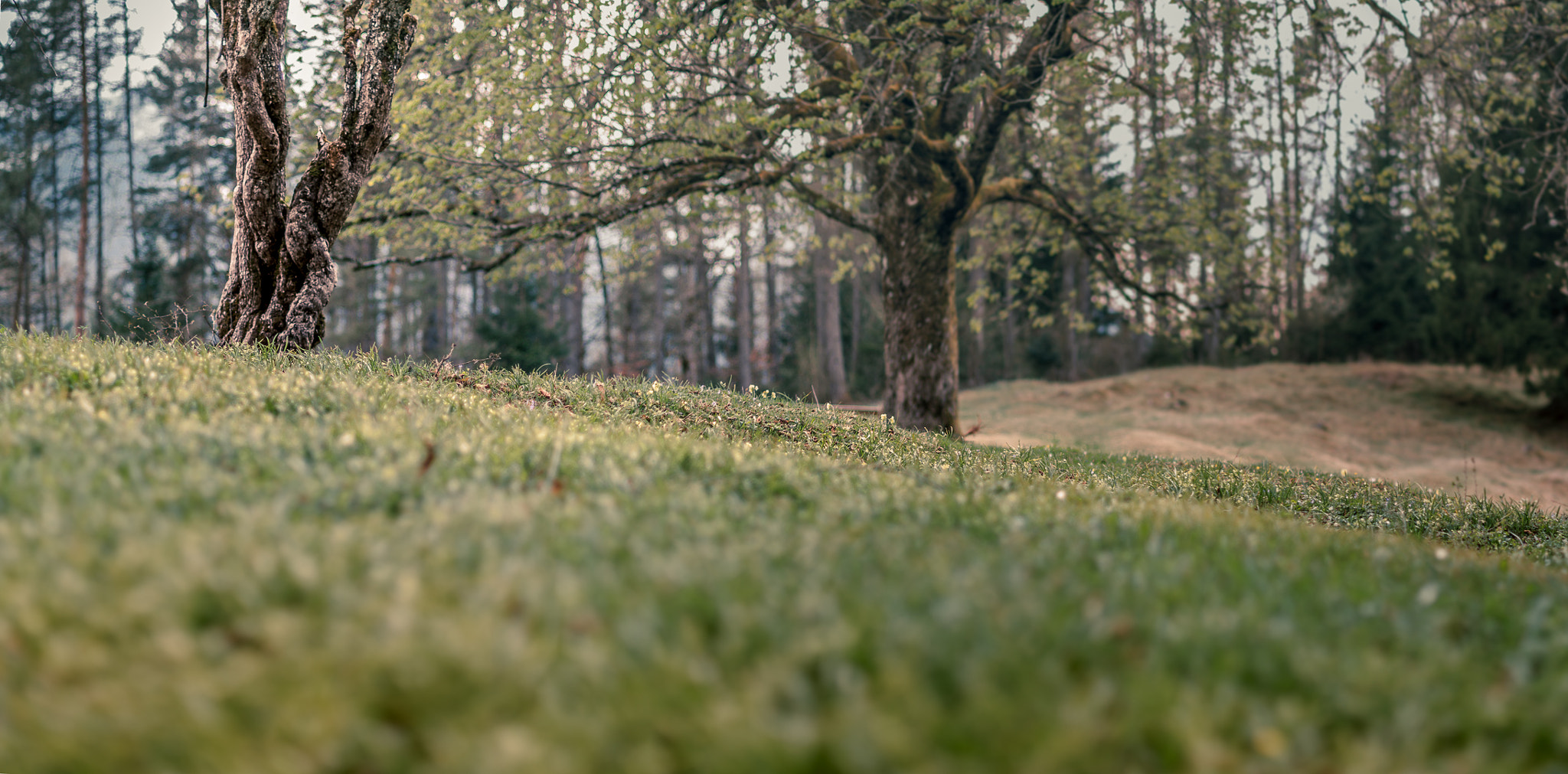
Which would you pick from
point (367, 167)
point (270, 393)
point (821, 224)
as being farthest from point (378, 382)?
point (821, 224)

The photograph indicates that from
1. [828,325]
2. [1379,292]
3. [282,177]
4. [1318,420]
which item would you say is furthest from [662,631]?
[1379,292]

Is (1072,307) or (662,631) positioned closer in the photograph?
(662,631)

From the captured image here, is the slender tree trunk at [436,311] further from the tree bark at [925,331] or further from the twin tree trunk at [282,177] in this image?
the twin tree trunk at [282,177]

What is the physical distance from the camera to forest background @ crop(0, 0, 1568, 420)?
11320 millimetres

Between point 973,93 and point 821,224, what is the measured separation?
67.7 feet

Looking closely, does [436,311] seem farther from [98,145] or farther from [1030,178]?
[1030,178]

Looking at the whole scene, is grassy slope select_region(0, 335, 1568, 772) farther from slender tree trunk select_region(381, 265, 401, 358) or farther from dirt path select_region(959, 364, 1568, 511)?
slender tree trunk select_region(381, 265, 401, 358)

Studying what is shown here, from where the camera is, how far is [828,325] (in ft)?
115

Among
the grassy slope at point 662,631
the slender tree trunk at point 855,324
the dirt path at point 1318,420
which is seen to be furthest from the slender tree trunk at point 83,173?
the grassy slope at point 662,631

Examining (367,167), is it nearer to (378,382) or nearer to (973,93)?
(378,382)

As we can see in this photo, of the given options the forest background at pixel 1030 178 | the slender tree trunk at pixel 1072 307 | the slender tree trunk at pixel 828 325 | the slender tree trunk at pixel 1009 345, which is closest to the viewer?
the forest background at pixel 1030 178

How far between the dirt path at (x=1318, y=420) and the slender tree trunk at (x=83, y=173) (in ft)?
105

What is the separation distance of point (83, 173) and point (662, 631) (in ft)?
132

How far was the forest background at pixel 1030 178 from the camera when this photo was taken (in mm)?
11320
